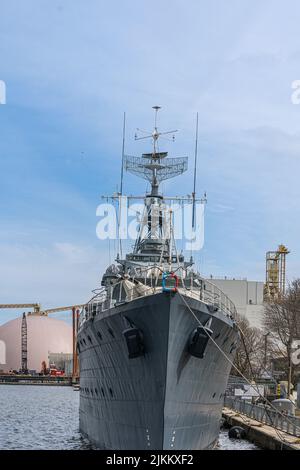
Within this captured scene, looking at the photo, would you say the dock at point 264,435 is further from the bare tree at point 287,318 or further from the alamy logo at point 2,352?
the alamy logo at point 2,352

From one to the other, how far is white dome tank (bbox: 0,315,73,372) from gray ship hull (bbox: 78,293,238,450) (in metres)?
126

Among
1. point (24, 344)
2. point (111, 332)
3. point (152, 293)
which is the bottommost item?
point (24, 344)

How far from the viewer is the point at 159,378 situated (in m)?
20.3

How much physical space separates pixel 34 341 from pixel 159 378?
132m

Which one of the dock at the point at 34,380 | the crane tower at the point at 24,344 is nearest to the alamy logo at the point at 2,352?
the crane tower at the point at 24,344

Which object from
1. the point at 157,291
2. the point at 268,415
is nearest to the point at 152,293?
the point at 157,291

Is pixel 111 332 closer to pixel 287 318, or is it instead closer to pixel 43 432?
pixel 43 432

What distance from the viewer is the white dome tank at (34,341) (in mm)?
148750

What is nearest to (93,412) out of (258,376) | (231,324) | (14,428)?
(231,324)

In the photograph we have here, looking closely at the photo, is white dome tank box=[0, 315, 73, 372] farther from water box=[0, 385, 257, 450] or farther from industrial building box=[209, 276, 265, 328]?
water box=[0, 385, 257, 450]

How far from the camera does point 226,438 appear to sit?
34.4m

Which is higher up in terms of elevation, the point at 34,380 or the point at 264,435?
the point at 264,435

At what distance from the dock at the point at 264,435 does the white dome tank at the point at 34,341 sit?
372 feet
